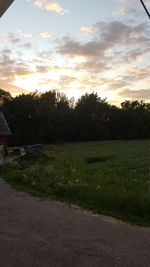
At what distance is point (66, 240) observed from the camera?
549 centimetres

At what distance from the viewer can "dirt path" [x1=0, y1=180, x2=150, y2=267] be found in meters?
4.62

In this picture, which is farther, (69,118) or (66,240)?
(69,118)

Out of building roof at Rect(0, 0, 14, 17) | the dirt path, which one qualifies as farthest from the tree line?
building roof at Rect(0, 0, 14, 17)

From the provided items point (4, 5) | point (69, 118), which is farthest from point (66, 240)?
point (69, 118)

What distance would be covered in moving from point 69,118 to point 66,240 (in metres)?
55.7

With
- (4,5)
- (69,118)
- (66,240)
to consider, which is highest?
(69,118)

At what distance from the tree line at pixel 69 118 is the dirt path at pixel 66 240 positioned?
4268 cm

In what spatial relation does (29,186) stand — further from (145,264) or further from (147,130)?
(147,130)

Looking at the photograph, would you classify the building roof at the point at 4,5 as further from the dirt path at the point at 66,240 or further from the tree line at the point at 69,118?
the tree line at the point at 69,118

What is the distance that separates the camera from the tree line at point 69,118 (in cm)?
5078

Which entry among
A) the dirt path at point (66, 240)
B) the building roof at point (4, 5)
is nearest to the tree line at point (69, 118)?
the dirt path at point (66, 240)

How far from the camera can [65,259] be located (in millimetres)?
4660

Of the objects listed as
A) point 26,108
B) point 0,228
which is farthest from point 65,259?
point 26,108

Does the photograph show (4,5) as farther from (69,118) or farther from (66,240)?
(69,118)
